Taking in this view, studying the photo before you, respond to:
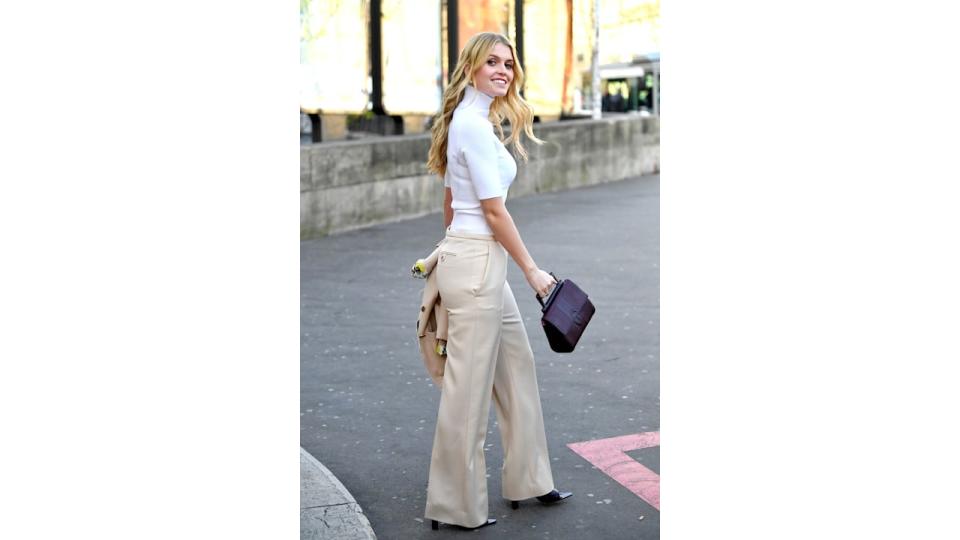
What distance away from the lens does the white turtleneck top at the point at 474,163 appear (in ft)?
14.5

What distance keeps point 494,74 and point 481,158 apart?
30 cm

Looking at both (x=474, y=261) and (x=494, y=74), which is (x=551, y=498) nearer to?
(x=474, y=261)

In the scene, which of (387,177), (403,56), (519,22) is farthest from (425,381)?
(519,22)

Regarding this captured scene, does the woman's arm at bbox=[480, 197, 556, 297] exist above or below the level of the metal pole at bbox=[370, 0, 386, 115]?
below

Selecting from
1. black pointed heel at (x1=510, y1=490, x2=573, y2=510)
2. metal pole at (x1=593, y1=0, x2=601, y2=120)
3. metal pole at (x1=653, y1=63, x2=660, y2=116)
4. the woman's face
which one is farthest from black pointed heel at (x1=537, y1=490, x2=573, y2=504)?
metal pole at (x1=653, y1=63, x2=660, y2=116)

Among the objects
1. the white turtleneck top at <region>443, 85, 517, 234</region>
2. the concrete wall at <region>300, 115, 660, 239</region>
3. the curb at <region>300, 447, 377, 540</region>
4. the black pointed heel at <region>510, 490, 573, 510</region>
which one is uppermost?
the white turtleneck top at <region>443, 85, 517, 234</region>

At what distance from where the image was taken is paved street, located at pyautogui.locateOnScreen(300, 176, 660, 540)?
16.1ft

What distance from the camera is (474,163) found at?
14.5 feet

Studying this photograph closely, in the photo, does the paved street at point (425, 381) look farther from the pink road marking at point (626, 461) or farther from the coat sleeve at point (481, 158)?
the coat sleeve at point (481, 158)

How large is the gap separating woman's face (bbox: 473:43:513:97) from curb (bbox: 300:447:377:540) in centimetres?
151

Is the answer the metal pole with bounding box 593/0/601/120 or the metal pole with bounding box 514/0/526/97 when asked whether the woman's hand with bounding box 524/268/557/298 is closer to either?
the metal pole with bounding box 514/0/526/97
